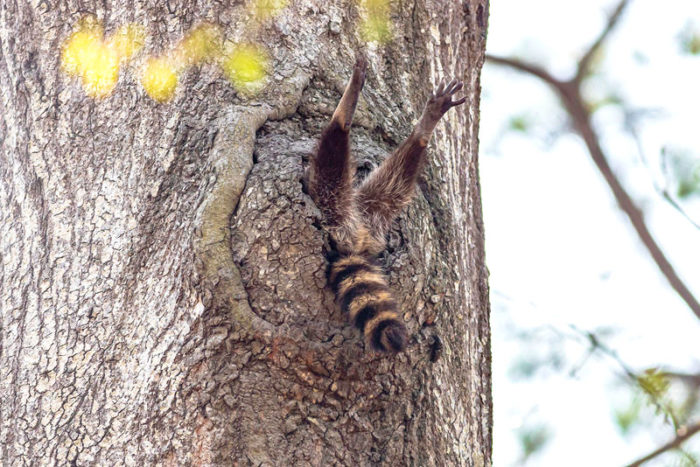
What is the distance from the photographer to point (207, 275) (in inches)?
71.4

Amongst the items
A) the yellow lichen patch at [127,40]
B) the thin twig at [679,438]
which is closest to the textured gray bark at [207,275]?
the yellow lichen patch at [127,40]

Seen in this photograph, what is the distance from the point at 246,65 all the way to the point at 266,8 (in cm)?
23

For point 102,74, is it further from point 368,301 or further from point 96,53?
point 368,301

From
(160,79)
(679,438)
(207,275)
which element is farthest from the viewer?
(679,438)

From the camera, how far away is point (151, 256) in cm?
193

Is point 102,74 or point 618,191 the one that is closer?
point 102,74

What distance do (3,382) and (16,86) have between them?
87cm

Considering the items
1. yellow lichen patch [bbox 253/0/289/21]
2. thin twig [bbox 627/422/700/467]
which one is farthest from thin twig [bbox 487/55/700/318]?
yellow lichen patch [bbox 253/0/289/21]

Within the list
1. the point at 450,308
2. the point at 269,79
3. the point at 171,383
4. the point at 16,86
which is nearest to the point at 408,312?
the point at 450,308

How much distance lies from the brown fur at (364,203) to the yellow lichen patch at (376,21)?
0.26 meters

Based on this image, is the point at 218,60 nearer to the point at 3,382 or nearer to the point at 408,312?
the point at 408,312

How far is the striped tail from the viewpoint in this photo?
1800 millimetres

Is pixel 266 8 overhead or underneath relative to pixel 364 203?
overhead

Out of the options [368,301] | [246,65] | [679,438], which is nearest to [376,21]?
[246,65]
